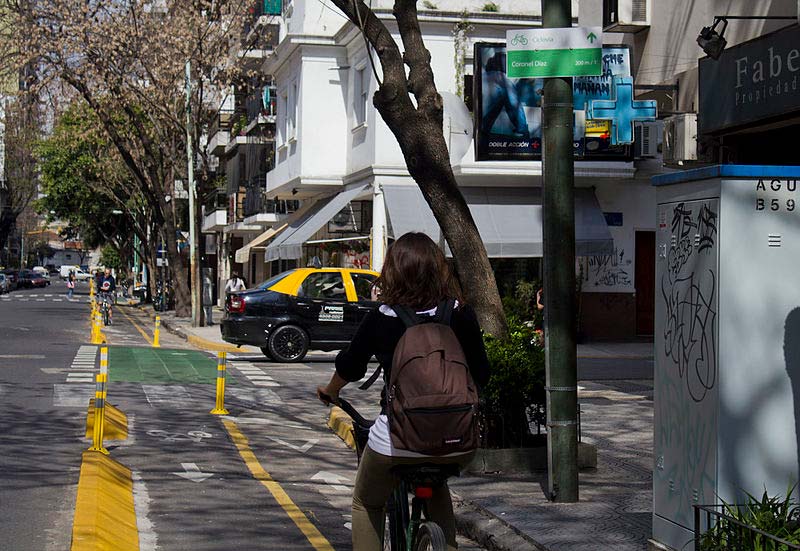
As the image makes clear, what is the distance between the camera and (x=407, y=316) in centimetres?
492

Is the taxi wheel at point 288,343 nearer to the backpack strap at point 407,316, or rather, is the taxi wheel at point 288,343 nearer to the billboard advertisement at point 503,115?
the billboard advertisement at point 503,115

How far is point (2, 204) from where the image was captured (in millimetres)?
110875

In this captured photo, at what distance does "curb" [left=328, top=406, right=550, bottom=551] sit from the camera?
688 cm

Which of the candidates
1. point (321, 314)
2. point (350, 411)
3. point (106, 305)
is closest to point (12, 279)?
point (106, 305)

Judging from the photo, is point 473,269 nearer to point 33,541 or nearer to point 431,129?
point 431,129

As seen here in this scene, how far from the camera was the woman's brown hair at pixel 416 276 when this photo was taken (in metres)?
4.98

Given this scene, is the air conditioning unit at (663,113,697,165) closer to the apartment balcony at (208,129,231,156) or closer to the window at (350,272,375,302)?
the window at (350,272,375,302)

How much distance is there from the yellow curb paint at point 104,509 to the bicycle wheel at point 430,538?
243 cm

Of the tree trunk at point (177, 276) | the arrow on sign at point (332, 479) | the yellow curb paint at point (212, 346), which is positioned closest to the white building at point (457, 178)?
the yellow curb paint at point (212, 346)

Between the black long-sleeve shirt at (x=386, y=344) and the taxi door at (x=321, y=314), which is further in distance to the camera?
the taxi door at (x=321, y=314)

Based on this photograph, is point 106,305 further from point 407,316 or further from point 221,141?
point 407,316

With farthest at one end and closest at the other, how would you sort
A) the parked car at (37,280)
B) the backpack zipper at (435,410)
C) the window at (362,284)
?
1. the parked car at (37,280)
2. the window at (362,284)
3. the backpack zipper at (435,410)

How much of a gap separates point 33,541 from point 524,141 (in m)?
22.2

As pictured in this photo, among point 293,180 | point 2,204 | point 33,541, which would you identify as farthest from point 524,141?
point 2,204
